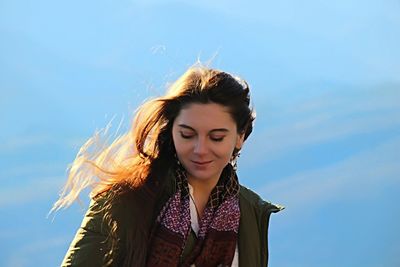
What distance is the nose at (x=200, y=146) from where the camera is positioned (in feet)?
5.72

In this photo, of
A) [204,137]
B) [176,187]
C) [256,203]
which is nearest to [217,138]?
[204,137]

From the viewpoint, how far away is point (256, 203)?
1980 mm

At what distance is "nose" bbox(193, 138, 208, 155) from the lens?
5.72 ft

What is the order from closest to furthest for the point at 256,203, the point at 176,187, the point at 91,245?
the point at 91,245, the point at 176,187, the point at 256,203

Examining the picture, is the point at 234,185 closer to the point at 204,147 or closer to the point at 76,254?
the point at 204,147

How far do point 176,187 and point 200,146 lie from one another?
133mm

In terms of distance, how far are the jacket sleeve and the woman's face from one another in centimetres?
21

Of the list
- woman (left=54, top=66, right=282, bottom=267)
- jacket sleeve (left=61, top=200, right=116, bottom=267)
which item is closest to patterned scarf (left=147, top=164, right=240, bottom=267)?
woman (left=54, top=66, right=282, bottom=267)

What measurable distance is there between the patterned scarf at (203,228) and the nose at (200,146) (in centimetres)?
11

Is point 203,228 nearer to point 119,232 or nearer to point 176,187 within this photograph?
point 176,187

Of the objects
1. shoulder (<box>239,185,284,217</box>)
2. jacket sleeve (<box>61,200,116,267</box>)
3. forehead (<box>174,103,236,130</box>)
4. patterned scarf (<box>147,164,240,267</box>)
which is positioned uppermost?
forehead (<box>174,103,236,130</box>)

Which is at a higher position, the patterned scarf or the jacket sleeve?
the patterned scarf

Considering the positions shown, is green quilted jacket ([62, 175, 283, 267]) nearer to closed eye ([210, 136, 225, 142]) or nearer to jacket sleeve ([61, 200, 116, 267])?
jacket sleeve ([61, 200, 116, 267])

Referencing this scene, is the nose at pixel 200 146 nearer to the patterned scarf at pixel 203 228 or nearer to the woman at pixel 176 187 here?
the woman at pixel 176 187
